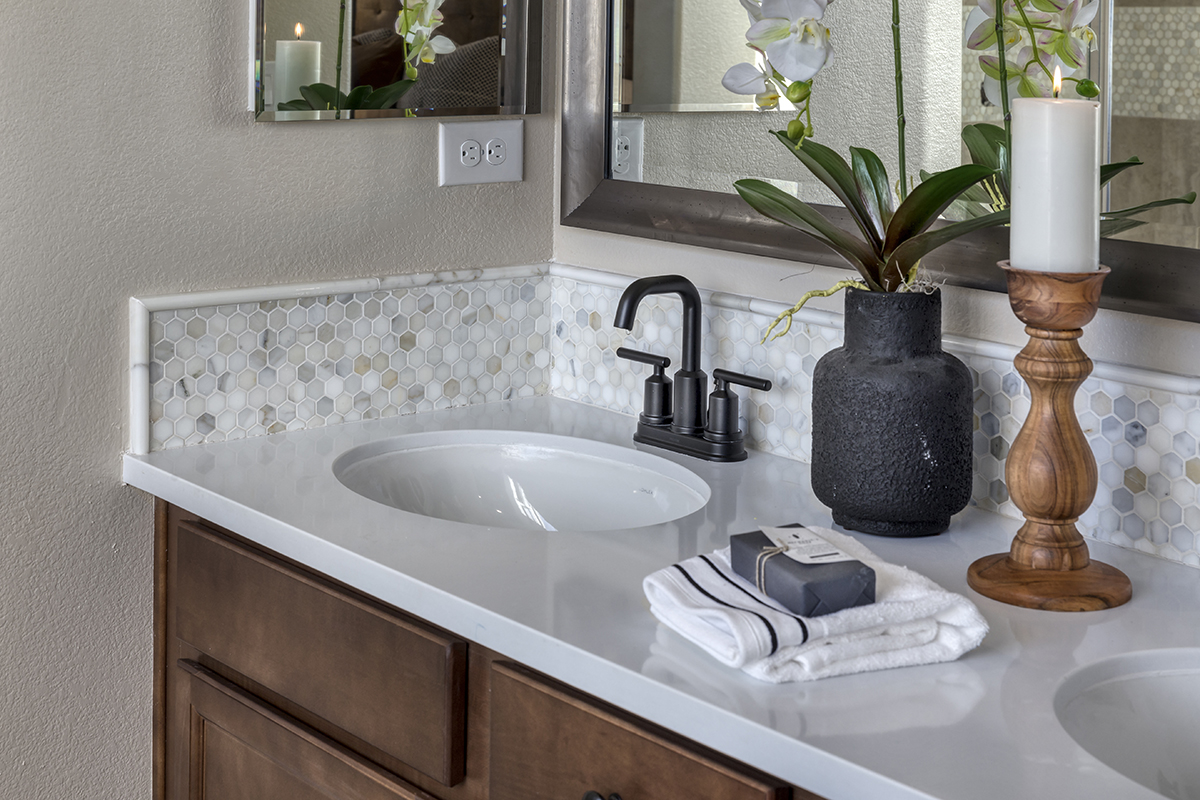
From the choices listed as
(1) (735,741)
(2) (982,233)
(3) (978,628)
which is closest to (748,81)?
(2) (982,233)

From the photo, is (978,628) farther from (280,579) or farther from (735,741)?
(280,579)

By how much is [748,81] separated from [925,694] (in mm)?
818

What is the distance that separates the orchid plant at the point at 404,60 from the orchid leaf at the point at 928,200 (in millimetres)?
676

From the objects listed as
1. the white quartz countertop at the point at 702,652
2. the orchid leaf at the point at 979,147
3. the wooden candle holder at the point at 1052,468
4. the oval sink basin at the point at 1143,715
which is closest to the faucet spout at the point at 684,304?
the white quartz countertop at the point at 702,652

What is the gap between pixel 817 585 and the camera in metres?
0.89

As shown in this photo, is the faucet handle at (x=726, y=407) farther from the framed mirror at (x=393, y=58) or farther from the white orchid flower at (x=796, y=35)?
the framed mirror at (x=393, y=58)

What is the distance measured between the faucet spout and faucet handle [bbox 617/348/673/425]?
3 cm

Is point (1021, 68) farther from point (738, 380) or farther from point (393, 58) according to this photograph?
point (393, 58)

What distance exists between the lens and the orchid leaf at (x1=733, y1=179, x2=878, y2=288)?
47.9 inches

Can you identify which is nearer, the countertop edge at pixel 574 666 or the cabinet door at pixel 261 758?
the countertop edge at pixel 574 666

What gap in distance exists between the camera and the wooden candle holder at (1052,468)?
1.02 m

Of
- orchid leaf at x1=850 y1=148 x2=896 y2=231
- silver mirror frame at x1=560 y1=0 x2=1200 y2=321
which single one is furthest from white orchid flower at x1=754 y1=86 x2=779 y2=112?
orchid leaf at x1=850 y1=148 x2=896 y2=231

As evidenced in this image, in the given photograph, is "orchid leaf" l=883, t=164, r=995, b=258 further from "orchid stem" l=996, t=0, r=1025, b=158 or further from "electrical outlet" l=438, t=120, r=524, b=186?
"electrical outlet" l=438, t=120, r=524, b=186

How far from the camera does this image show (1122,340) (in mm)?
1198
